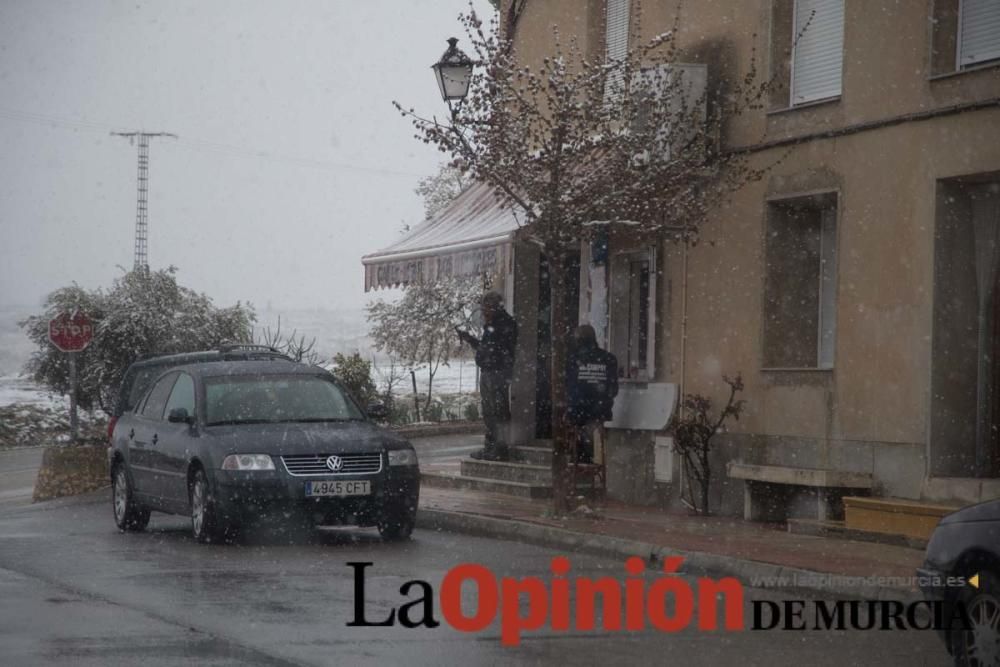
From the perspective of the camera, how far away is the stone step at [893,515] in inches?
584

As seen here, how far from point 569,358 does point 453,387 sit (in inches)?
1220

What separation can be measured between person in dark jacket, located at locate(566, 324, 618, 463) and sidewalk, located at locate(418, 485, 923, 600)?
1049 mm

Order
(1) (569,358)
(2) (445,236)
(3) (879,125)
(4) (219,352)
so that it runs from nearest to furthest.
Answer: (3) (879,125) → (1) (569,358) → (4) (219,352) → (2) (445,236)

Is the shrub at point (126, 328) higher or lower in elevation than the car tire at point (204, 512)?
higher

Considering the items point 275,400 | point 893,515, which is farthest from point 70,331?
point 893,515

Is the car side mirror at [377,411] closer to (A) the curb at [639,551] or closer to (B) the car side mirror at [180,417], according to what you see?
(A) the curb at [639,551]

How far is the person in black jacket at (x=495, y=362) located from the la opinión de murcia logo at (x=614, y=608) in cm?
869

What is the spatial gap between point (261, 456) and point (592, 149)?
188 inches

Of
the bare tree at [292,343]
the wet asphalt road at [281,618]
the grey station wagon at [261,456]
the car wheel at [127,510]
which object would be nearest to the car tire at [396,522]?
the grey station wagon at [261,456]

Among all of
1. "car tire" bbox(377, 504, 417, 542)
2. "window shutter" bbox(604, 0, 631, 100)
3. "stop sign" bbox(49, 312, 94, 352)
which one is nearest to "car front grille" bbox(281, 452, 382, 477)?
"car tire" bbox(377, 504, 417, 542)

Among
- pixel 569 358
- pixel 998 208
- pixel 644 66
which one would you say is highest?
pixel 644 66

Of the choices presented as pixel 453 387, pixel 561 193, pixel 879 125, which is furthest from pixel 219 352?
pixel 453 387

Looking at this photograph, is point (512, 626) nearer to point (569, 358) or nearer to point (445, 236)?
point (569, 358)

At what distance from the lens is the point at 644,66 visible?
20.2 meters
